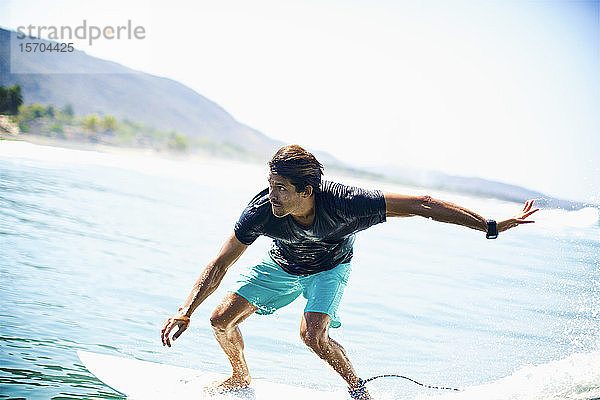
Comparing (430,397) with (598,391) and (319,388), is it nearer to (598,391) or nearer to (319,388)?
(319,388)

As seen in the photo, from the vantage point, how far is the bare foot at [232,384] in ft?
14.0

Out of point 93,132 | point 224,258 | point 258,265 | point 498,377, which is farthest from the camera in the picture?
point 93,132

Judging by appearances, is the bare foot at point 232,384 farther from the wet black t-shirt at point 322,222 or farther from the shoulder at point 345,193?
the shoulder at point 345,193

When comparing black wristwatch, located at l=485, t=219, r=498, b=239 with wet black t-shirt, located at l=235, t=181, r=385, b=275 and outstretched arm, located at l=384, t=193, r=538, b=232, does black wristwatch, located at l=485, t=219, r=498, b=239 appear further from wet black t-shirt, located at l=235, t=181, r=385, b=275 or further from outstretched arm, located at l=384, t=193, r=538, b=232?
wet black t-shirt, located at l=235, t=181, r=385, b=275

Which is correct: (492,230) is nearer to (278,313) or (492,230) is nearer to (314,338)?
(314,338)

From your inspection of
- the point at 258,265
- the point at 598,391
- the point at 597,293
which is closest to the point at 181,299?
the point at 258,265

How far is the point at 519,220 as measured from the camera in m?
3.88

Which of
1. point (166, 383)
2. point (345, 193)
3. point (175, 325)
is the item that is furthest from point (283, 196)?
point (166, 383)

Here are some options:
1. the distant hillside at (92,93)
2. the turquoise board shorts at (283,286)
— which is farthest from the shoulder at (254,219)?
the distant hillside at (92,93)

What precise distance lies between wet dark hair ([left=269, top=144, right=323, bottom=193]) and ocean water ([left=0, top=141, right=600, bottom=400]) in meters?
1.82

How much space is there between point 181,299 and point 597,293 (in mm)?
6902

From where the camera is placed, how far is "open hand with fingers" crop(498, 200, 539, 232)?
3.83m

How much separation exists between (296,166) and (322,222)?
1.36ft

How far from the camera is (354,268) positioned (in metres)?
10.0
